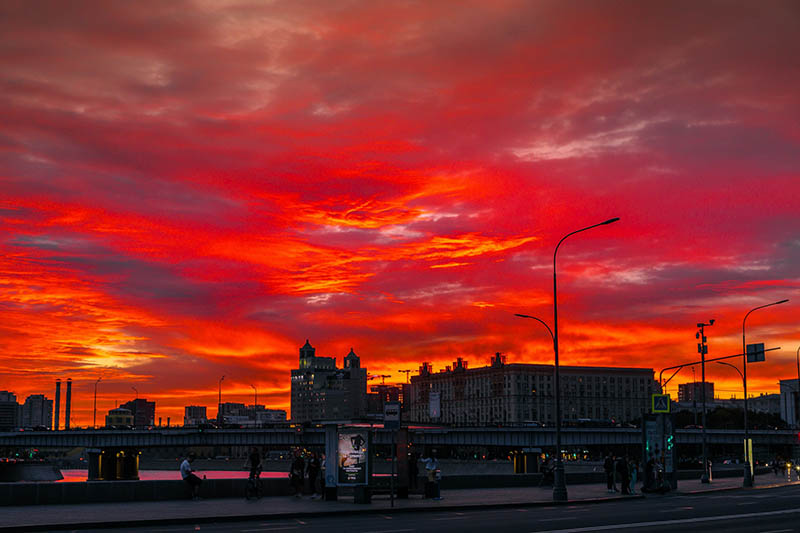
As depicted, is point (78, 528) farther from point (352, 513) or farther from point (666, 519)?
point (666, 519)

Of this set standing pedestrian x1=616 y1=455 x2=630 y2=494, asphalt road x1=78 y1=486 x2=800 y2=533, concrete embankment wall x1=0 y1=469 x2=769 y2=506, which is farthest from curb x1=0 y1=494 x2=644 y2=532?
standing pedestrian x1=616 y1=455 x2=630 y2=494

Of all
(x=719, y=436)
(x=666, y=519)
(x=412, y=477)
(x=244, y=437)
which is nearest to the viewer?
(x=666, y=519)

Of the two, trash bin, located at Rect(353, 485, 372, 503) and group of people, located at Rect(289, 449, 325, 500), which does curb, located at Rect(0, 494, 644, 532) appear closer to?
trash bin, located at Rect(353, 485, 372, 503)

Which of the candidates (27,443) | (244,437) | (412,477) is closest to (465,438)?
(244,437)

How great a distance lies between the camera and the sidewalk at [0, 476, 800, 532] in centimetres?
2795

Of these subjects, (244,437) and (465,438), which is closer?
(465,438)

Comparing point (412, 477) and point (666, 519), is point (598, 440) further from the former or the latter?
point (666, 519)

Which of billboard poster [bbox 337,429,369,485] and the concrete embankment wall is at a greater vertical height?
billboard poster [bbox 337,429,369,485]

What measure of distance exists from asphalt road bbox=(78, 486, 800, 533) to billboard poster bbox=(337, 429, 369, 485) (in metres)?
4.00

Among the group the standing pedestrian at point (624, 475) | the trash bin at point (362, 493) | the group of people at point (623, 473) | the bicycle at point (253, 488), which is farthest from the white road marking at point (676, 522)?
the bicycle at point (253, 488)

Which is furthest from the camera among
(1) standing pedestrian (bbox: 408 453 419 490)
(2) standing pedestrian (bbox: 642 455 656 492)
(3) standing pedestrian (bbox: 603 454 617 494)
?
(3) standing pedestrian (bbox: 603 454 617 494)

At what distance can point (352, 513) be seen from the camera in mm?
33062

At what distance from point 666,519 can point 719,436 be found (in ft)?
409

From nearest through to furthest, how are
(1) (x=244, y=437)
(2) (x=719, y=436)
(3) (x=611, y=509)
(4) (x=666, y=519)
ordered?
(4) (x=666, y=519) < (3) (x=611, y=509) < (1) (x=244, y=437) < (2) (x=719, y=436)
